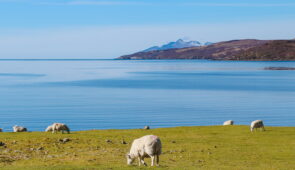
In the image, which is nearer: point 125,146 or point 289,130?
point 125,146

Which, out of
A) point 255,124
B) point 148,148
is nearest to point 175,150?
point 148,148

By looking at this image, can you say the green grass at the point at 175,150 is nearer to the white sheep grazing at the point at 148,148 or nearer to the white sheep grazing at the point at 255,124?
the white sheep grazing at the point at 255,124

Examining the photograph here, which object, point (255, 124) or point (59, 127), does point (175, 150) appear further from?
point (59, 127)

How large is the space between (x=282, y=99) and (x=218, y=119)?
129 feet

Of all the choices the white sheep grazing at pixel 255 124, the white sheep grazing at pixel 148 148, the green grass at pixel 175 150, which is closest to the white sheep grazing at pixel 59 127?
the green grass at pixel 175 150

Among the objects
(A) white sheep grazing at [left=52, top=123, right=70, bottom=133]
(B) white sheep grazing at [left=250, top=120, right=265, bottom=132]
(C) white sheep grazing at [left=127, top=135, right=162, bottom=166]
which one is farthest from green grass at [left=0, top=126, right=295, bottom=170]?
(A) white sheep grazing at [left=52, top=123, right=70, bottom=133]

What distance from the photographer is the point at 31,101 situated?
97750mm

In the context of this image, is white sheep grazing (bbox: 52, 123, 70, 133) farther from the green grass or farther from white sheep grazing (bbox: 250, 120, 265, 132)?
white sheep grazing (bbox: 250, 120, 265, 132)

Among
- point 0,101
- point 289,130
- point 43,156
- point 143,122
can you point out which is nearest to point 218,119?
point 143,122

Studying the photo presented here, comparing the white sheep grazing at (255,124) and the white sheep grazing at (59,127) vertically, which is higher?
the white sheep grazing at (59,127)

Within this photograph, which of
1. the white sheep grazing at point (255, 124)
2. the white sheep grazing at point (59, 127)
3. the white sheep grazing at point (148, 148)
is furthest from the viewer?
the white sheep grazing at point (255, 124)

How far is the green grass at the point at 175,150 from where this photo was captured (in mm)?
26031

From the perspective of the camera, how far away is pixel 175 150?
32469 mm

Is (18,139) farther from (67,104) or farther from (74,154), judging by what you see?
(67,104)
